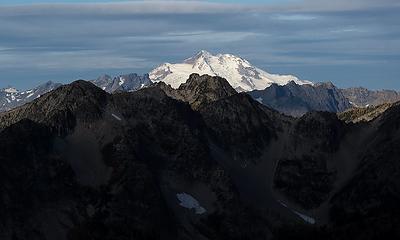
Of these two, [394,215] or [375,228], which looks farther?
[394,215]

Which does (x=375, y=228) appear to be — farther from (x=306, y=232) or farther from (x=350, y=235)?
(x=306, y=232)

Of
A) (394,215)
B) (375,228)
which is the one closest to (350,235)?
(375,228)

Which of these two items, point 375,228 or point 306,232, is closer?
Answer: point 375,228

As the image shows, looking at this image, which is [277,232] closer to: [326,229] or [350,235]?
[326,229]

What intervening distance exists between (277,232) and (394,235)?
38.3 m

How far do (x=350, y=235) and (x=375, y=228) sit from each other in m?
5.16

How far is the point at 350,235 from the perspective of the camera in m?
161

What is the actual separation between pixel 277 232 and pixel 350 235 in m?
25.8

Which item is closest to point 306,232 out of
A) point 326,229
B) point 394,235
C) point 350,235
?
point 326,229

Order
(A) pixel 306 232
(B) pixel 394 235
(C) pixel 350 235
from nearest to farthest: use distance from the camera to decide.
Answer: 1. (B) pixel 394 235
2. (C) pixel 350 235
3. (A) pixel 306 232

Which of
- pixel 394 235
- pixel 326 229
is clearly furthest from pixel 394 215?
pixel 394 235

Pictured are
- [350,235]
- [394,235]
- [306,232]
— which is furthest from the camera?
[306,232]

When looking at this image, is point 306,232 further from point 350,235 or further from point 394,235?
point 394,235

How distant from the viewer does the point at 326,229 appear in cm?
17638
